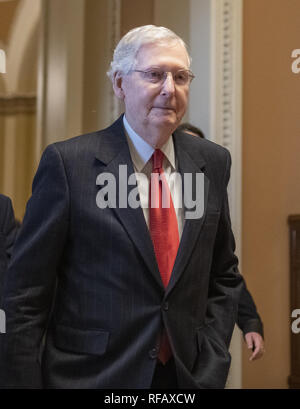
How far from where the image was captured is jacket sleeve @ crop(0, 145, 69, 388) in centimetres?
137

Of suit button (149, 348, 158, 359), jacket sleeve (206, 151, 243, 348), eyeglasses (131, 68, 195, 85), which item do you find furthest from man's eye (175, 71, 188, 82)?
suit button (149, 348, 158, 359)

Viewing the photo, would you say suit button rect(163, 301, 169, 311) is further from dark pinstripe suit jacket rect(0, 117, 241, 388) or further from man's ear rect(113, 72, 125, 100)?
man's ear rect(113, 72, 125, 100)

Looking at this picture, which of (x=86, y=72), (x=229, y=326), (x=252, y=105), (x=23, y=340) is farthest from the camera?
(x=86, y=72)

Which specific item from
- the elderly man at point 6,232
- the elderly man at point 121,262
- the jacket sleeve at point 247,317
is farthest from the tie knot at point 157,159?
the elderly man at point 6,232

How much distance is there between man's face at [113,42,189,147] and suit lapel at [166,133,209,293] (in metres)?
0.09

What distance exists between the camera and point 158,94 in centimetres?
141

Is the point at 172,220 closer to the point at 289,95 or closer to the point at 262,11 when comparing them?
the point at 289,95

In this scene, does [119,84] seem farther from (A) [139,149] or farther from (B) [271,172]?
(B) [271,172]

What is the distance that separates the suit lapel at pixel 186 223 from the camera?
1389mm

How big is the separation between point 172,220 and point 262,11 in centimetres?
124

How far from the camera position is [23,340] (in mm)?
1369

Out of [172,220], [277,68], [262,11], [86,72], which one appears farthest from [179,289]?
[86,72]

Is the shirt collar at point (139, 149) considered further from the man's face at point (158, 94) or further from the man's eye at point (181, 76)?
the man's eye at point (181, 76)
